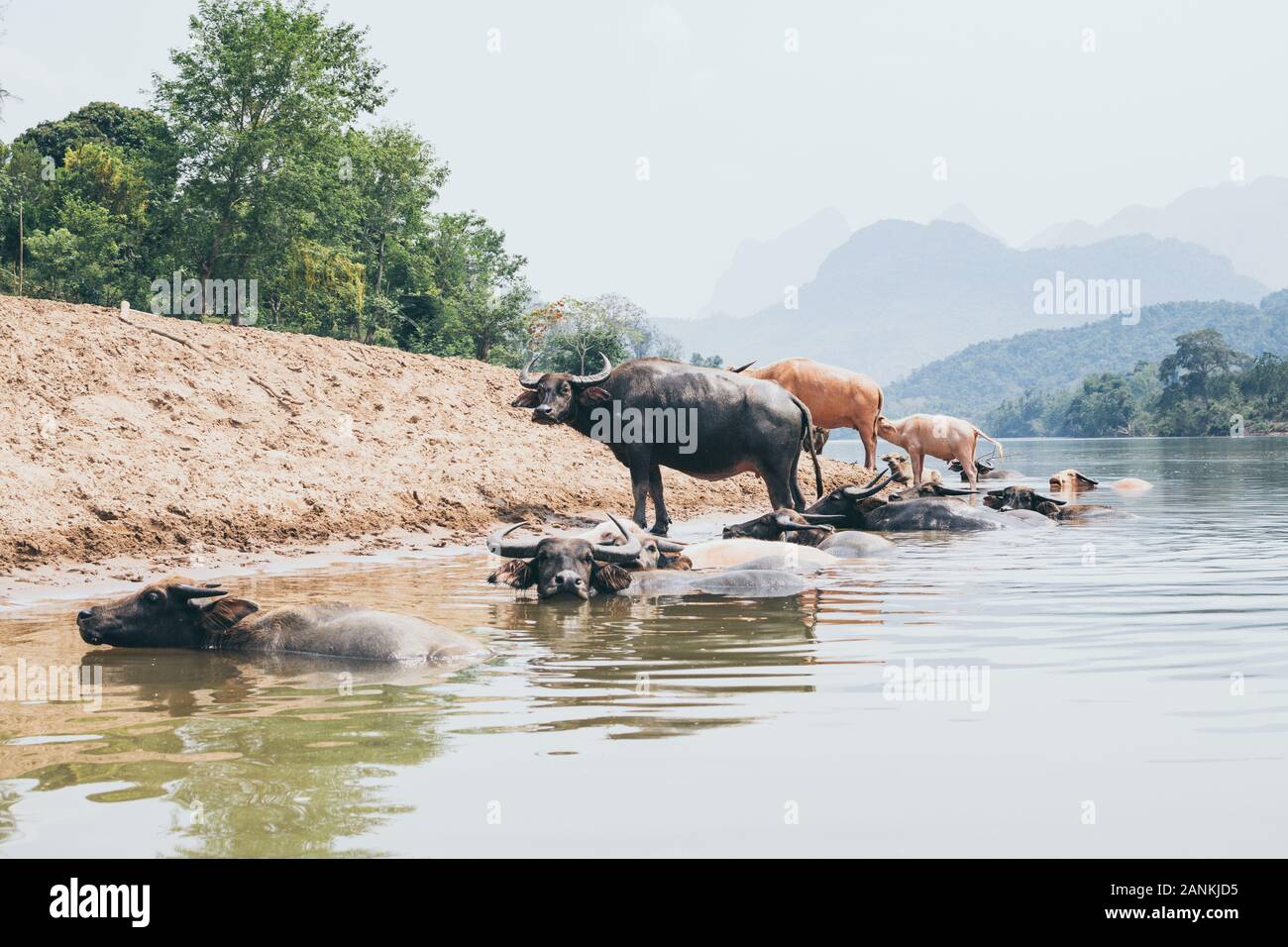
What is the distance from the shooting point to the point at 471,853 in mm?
4246

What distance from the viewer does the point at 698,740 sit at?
18.7ft

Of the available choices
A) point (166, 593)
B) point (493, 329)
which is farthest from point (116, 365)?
point (493, 329)

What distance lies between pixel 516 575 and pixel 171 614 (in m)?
3.24

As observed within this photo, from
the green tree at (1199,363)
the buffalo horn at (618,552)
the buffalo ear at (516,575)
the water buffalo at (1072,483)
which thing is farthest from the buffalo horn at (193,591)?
the green tree at (1199,363)

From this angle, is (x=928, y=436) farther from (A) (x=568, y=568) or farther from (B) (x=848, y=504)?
(A) (x=568, y=568)

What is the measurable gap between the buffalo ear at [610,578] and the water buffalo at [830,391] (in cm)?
1149

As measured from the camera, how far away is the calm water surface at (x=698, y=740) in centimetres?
447

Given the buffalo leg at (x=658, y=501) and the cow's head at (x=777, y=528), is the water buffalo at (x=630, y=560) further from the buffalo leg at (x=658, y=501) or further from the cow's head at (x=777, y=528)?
the buffalo leg at (x=658, y=501)

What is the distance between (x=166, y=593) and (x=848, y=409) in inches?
612

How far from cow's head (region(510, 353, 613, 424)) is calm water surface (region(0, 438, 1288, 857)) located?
5006mm

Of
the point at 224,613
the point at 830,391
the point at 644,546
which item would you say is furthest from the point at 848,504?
the point at 224,613

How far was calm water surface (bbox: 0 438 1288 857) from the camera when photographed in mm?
4469

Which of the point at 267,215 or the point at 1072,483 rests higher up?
the point at 267,215

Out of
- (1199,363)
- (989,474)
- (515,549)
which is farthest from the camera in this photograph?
(1199,363)
